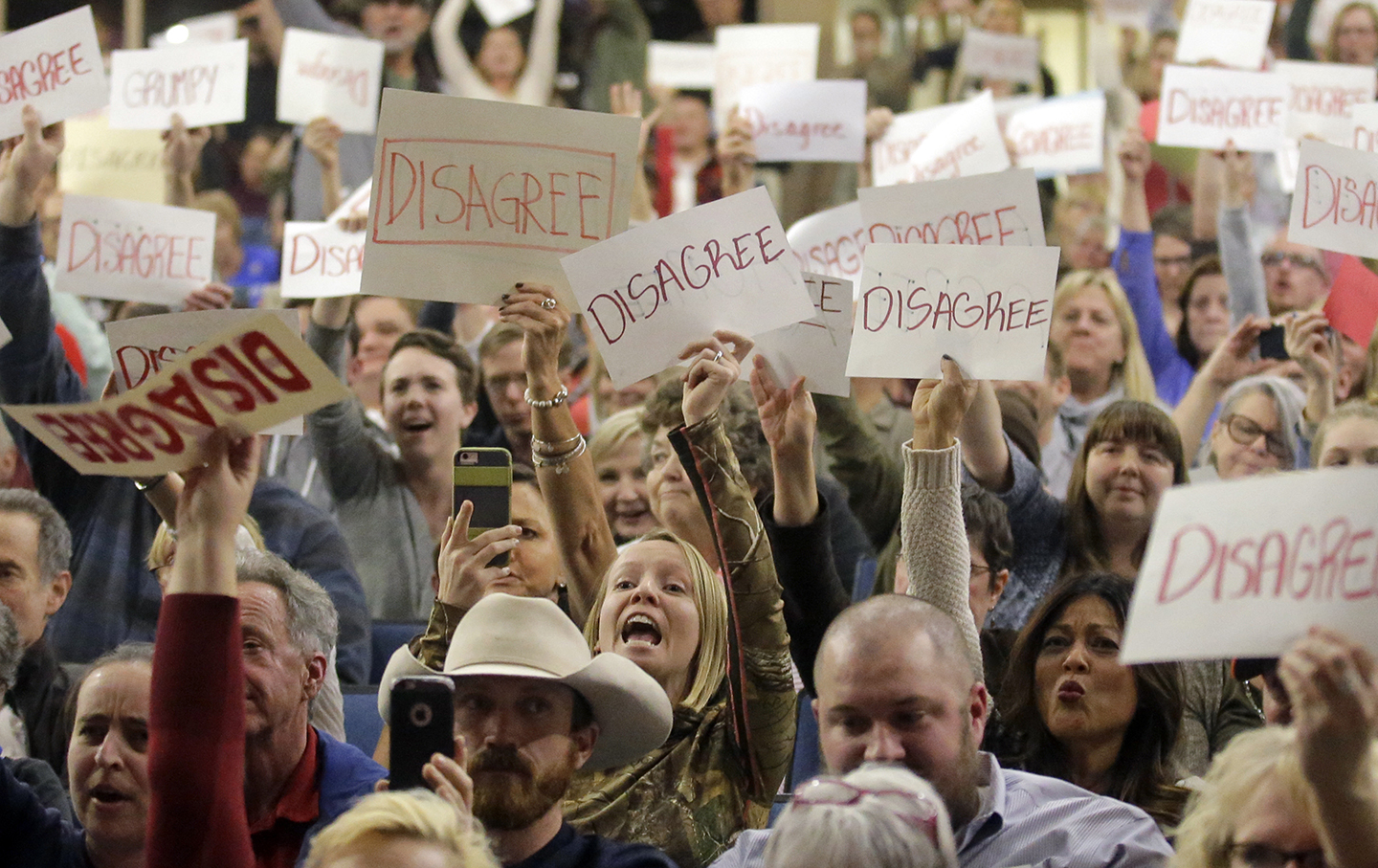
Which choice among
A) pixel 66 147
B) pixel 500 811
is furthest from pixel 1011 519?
pixel 66 147

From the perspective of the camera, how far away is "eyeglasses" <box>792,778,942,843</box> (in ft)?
6.79

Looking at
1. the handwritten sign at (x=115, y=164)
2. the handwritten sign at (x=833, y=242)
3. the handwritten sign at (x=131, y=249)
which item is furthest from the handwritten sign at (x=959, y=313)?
the handwritten sign at (x=115, y=164)

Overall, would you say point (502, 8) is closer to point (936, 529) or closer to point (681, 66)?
point (681, 66)

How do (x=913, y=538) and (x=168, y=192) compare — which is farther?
(x=168, y=192)

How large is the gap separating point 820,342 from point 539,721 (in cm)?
115

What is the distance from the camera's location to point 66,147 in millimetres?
6527

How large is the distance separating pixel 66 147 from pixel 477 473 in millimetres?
4261

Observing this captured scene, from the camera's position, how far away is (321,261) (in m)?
4.89

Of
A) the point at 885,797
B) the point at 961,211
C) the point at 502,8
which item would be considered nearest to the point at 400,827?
the point at 885,797

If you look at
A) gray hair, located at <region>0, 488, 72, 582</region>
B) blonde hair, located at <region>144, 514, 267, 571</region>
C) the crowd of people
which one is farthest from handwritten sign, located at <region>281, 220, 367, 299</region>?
gray hair, located at <region>0, 488, 72, 582</region>

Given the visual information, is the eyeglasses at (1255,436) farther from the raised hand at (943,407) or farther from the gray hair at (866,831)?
the gray hair at (866,831)

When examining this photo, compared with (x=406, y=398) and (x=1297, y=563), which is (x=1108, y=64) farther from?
(x=1297, y=563)

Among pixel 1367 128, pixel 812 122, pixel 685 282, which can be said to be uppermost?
pixel 812 122

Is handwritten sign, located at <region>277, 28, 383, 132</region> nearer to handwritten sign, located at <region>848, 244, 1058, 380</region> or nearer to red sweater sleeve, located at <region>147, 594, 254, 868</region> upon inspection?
handwritten sign, located at <region>848, 244, 1058, 380</region>
